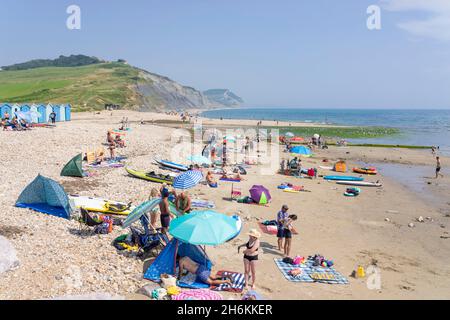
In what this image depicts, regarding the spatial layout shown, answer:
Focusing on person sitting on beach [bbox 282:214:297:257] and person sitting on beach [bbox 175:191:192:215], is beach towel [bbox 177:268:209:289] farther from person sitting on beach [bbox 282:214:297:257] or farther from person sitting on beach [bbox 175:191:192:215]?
person sitting on beach [bbox 282:214:297:257]

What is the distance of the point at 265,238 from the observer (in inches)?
528

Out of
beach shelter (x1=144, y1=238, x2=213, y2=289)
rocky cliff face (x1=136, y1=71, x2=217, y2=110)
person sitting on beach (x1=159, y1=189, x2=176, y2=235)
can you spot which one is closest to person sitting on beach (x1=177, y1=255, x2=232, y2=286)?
beach shelter (x1=144, y1=238, x2=213, y2=289)

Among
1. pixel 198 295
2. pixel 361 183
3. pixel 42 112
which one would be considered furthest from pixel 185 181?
pixel 42 112

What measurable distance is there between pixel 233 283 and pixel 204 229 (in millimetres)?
1703

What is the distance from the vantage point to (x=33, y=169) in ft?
63.3

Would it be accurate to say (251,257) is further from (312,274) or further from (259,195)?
(259,195)

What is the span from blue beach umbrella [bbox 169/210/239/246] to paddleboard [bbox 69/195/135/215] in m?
4.97

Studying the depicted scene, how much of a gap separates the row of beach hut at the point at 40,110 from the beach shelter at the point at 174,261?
30.4 metres

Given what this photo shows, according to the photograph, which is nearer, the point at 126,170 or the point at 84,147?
the point at 126,170

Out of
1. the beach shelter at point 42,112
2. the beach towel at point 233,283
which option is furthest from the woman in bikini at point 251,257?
the beach shelter at point 42,112

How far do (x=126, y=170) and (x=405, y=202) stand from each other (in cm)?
1525

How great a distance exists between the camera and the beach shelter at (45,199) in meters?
12.7
